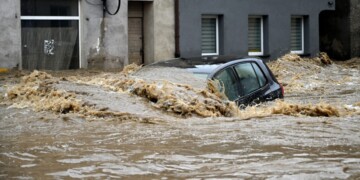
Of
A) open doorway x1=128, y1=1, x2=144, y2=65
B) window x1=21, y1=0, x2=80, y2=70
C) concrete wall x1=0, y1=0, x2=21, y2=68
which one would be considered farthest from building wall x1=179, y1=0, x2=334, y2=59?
concrete wall x1=0, y1=0, x2=21, y2=68

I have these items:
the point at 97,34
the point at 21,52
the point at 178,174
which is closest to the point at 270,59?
the point at 97,34

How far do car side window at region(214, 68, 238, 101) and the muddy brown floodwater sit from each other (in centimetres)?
14

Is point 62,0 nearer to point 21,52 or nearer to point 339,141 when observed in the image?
point 21,52

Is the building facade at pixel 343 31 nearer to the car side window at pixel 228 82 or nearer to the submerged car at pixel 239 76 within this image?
the submerged car at pixel 239 76

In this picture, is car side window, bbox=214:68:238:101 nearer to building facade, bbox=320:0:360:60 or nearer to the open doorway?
the open doorway

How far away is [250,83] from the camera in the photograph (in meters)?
10.3

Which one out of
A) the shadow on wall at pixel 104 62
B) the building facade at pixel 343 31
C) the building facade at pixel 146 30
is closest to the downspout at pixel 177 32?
the building facade at pixel 146 30

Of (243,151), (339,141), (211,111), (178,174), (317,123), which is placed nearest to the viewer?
(178,174)

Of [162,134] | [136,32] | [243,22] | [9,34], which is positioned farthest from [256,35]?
[162,134]

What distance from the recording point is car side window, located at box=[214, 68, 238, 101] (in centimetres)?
988

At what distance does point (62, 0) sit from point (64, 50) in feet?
4.75

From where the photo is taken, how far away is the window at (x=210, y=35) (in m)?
23.5

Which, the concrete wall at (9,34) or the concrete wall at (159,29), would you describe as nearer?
the concrete wall at (9,34)

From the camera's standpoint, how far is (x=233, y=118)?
9453 millimetres
